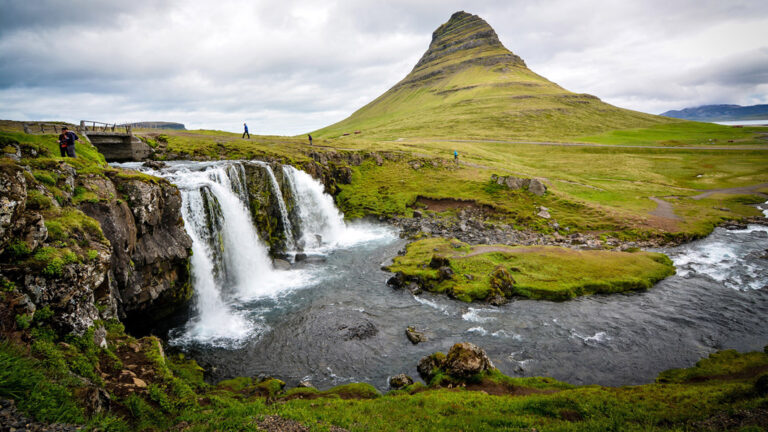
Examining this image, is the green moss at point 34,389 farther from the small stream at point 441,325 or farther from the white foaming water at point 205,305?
the white foaming water at point 205,305

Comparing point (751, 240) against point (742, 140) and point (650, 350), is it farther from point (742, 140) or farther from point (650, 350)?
point (742, 140)

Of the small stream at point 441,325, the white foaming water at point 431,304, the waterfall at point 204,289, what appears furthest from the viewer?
the white foaming water at point 431,304

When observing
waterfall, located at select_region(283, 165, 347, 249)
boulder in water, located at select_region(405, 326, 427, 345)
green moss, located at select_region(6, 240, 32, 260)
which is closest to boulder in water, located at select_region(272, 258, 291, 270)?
waterfall, located at select_region(283, 165, 347, 249)

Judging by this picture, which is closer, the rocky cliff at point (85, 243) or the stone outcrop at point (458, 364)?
the rocky cliff at point (85, 243)

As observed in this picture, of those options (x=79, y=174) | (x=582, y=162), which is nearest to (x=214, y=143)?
(x=79, y=174)

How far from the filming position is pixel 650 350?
19125mm

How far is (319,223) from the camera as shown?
1833 inches

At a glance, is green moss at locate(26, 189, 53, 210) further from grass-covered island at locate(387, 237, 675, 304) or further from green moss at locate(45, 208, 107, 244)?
grass-covered island at locate(387, 237, 675, 304)

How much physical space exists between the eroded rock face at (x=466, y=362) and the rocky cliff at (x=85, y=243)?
53.0 ft

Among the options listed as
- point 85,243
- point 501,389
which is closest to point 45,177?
point 85,243

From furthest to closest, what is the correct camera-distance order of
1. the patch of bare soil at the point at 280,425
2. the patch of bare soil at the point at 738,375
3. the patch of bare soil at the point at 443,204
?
the patch of bare soil at the point at 443,204, the patch of bare soil at the point at 738,375, the patch of bare soil at the point at 280,425

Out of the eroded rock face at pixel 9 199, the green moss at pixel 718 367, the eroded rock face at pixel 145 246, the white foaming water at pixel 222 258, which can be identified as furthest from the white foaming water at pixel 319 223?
the green moss at pixel 718 367

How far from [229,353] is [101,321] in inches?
312

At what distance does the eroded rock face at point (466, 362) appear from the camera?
16.5 metres
